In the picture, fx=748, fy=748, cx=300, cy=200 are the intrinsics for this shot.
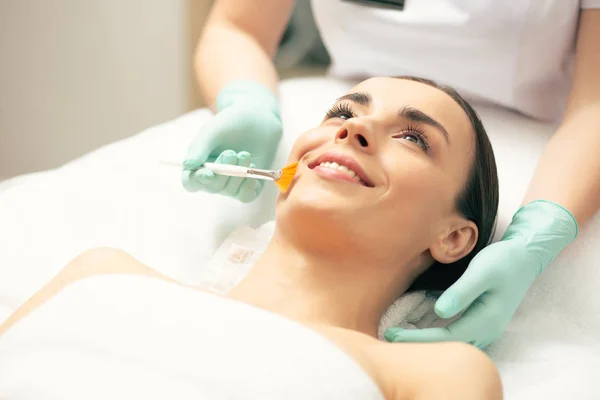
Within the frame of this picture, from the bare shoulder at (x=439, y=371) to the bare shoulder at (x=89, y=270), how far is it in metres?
0.38

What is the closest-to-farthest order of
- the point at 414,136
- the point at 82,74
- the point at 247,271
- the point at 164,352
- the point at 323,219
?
1. the point at 164,352
2. the point at 323,219
3. the point at 414,136
4. the point at 247,271
5. the point at 82,74

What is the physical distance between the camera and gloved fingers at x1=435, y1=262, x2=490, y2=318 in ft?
3.81

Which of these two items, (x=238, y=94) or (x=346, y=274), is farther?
(x=238, y=94)

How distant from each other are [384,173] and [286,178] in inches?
6.6

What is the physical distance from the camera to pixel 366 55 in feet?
5.98

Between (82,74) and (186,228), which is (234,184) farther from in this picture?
(82,74)

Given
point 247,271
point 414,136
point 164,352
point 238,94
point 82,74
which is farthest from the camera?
point 82,74

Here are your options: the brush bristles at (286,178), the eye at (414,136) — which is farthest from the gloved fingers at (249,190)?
the eye at (414,136)

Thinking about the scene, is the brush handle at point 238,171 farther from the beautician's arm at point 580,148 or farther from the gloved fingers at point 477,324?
the beautician's arm at point 580,148

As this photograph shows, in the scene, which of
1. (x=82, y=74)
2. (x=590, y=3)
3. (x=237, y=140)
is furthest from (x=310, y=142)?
(x=82, y=74)

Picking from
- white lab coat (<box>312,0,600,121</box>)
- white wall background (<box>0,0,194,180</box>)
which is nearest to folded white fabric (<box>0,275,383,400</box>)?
white lab coat (<box>312,0,600,121</box>)

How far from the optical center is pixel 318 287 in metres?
1.21

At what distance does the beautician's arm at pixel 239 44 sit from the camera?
1.76 m

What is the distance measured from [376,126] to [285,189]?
183 millimetres
